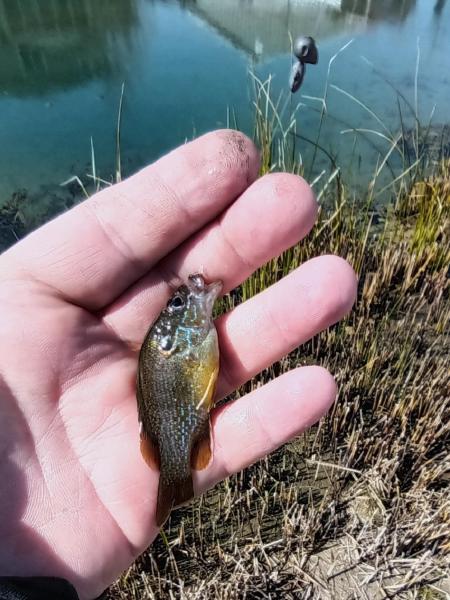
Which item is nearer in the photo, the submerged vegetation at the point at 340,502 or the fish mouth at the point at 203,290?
the fish mouth at the point at 203,290

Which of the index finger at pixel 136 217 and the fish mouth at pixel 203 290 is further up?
the index finger at pixel 136 217

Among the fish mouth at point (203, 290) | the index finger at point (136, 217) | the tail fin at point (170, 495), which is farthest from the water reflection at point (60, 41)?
the tail fin at point (170, 495)

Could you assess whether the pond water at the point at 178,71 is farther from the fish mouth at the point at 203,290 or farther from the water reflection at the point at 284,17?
the fish mouth at the point at 203,290

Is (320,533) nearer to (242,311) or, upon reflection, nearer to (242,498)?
(242,498)

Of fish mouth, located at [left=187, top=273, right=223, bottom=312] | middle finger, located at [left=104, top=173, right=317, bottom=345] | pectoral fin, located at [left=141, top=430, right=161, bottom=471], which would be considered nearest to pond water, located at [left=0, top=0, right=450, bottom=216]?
middle finger, located at [left=104, top=173, right=317, bottom=345]

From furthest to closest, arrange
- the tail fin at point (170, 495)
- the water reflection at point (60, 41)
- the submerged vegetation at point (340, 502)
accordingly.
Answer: the water reflection at point (60, 41) → the submerged vegetation at point (340, 502) → the tail fin at point (170, 495)

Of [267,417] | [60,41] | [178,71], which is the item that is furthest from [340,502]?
[60,41]

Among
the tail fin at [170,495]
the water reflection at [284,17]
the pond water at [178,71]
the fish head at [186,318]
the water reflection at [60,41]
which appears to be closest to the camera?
the tail fin at [170,495]
